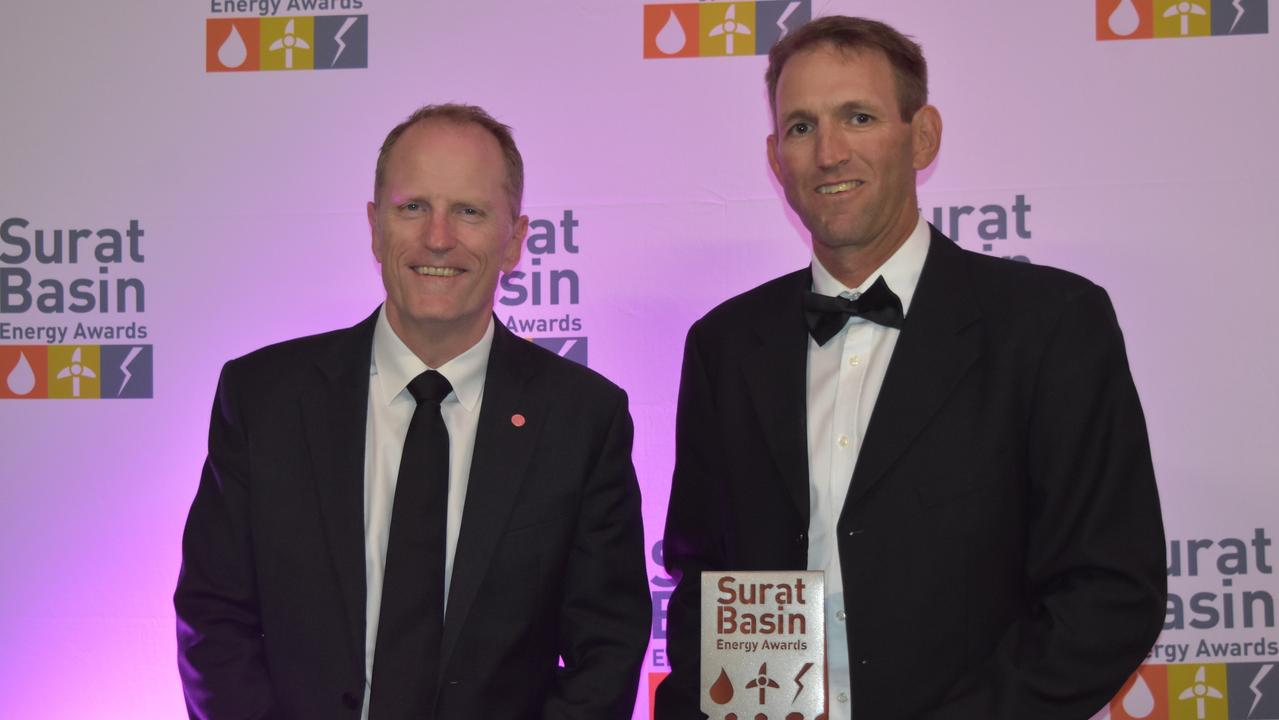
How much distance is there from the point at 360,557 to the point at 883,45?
1608 millimetres

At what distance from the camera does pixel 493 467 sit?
8.13ft

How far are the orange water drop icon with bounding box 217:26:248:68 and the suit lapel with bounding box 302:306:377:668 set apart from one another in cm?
168

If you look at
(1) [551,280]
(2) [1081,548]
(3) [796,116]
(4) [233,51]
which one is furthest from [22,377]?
(2) [1081,548]

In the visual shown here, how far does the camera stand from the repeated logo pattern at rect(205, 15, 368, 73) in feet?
12.5

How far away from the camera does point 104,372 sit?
3844mm

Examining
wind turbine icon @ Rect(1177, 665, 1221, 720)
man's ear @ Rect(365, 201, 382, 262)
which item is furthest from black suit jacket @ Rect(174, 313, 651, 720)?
wind turbine icon @ Rect(1177, 665, 1221, 720)

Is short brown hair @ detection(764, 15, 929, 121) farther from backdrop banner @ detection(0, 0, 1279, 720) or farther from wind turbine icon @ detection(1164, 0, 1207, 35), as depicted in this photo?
wind turbine icon @ detection(1164, 0, 1207, 35)

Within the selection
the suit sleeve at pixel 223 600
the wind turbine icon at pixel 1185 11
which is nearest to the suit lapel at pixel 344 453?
the suit sleeve at pixel 223 600

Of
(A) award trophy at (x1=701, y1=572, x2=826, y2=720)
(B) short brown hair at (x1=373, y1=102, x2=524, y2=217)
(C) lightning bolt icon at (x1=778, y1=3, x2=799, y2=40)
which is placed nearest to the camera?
(A) award trophy at (x1=701, y1=572, x2=826, y2=720)

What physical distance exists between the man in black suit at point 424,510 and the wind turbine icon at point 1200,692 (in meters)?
1.99

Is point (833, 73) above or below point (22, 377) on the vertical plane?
above

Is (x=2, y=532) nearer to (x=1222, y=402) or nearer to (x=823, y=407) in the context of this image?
(x=823, y=407)

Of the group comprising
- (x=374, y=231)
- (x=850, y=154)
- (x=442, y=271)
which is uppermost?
(x=850, y=154)

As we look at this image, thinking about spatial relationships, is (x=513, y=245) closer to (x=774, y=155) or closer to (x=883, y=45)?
(x=774, y=155)
